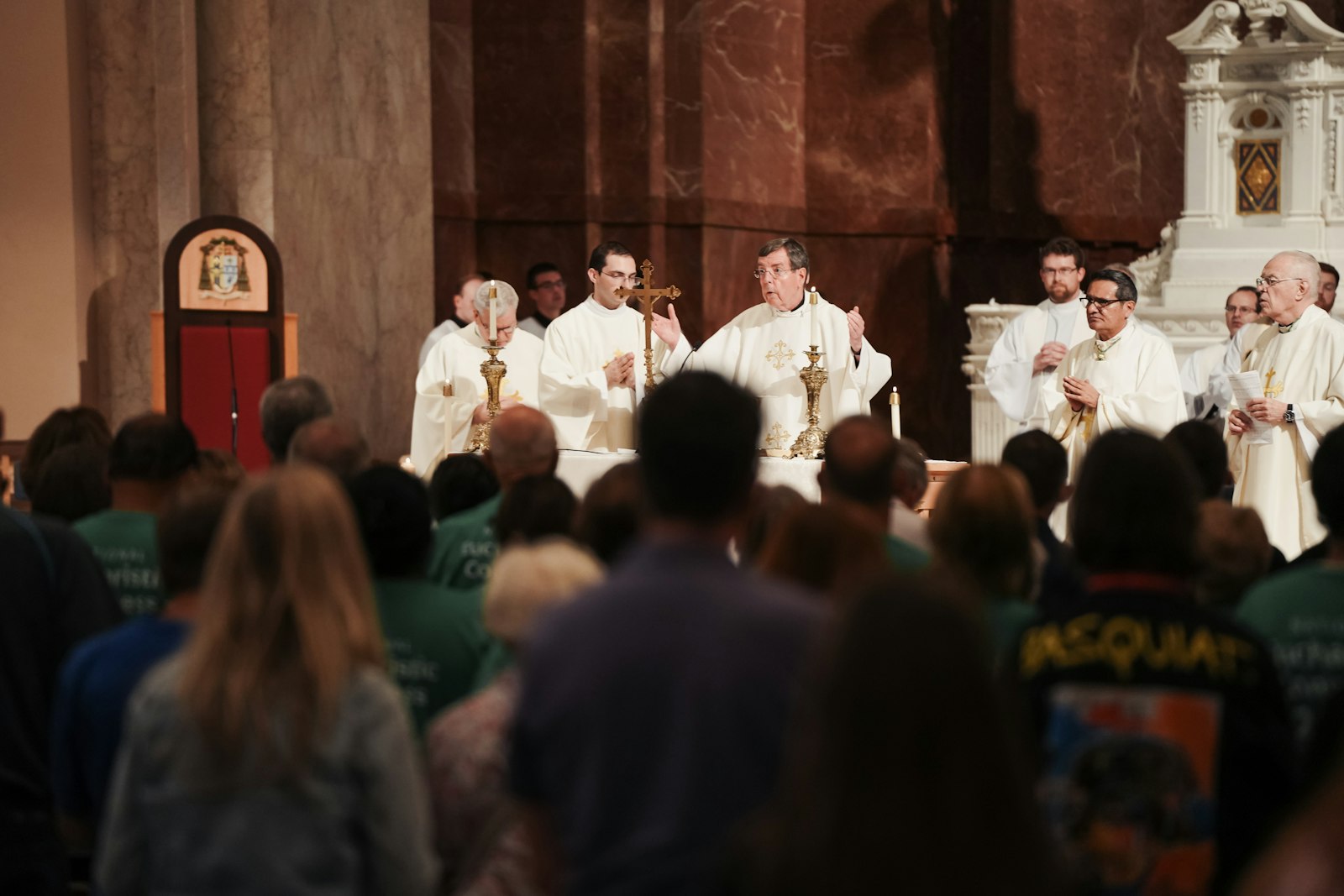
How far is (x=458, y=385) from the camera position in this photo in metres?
9.98

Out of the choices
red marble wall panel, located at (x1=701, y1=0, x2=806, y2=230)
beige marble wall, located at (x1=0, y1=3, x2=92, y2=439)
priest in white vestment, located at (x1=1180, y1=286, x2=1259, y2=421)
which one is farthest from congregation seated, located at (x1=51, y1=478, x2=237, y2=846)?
red marble wall panel, located at (x1=701, y1=0, x2=806, y2=230)

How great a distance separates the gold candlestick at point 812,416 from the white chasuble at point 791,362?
24.4 inches

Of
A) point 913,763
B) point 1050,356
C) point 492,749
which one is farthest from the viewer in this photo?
point 1050,356

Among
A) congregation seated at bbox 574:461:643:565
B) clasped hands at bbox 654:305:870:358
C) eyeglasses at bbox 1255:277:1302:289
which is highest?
eyeglasses at bbox 1255:277:1302:289

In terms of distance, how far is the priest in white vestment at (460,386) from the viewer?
9.51m

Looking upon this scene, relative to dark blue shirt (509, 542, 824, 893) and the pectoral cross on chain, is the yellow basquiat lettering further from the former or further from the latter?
the pectoral cross on chain

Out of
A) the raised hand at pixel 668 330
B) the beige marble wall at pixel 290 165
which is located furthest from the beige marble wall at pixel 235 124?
the raised hand at pixel 668 330

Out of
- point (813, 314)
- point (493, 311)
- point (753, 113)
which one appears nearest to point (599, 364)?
point (493, 311)

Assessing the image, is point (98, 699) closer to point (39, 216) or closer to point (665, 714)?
point (665, 714)

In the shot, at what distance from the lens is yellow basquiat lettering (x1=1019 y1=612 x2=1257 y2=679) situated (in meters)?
2.85

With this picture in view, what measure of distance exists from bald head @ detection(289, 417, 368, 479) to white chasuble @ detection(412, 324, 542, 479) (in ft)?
14.4

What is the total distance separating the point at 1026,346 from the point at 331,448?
20.4 ft

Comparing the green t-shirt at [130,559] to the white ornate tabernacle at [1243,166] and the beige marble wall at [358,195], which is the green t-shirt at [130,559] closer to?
the beige marble wall at [358,195]

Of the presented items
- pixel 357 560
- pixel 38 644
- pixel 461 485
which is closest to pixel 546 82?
pixel 461 485
